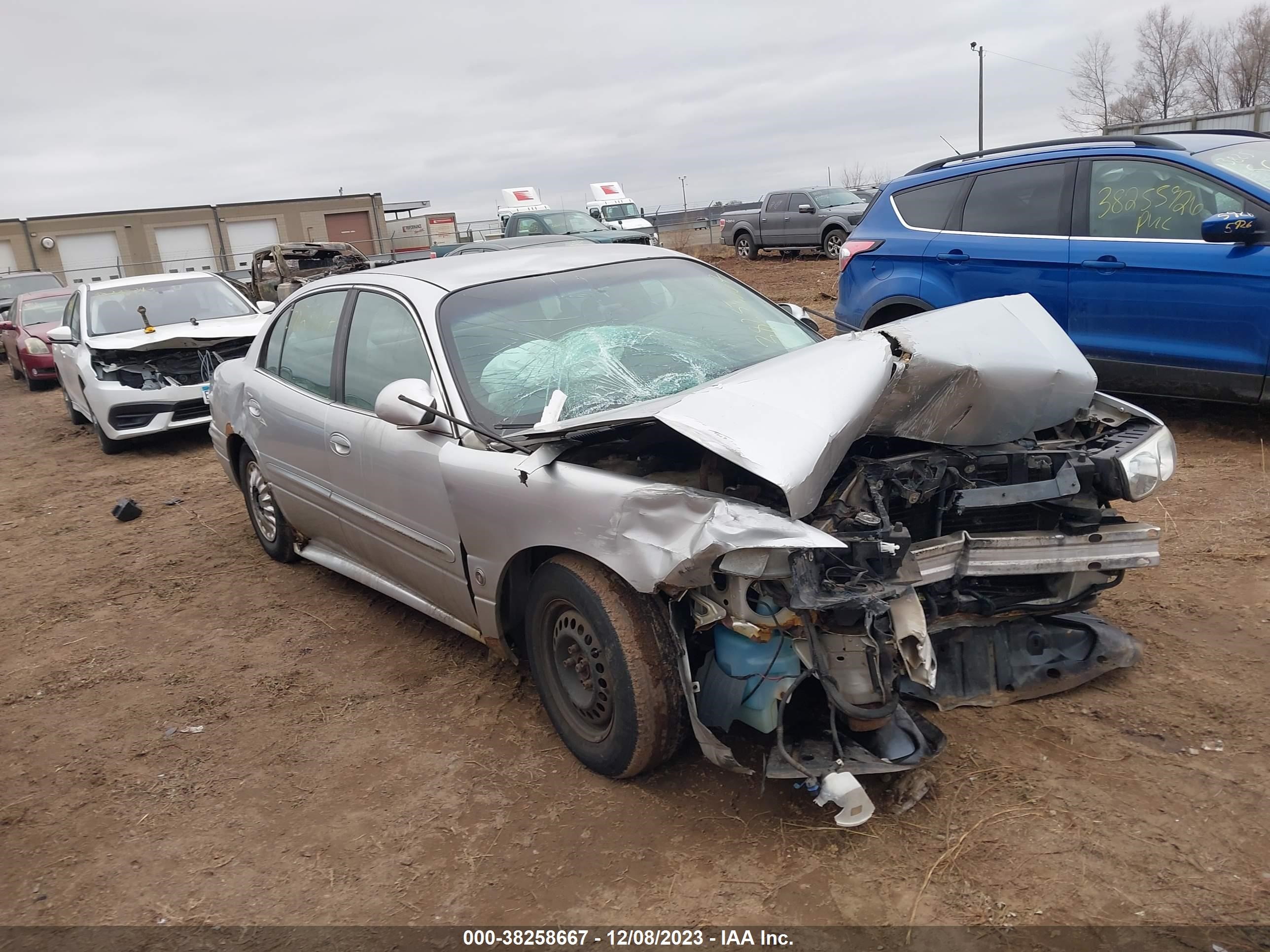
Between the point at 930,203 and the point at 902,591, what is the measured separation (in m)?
5.16

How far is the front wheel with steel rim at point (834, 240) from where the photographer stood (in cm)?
2016

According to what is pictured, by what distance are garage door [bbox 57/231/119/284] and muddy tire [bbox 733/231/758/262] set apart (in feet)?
105

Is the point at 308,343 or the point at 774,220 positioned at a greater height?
the point at 774,220

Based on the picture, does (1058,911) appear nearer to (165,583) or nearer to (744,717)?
(744,717)

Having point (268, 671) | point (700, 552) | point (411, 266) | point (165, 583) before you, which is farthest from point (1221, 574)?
point (165, 583)

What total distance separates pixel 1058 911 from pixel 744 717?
3.21 feet

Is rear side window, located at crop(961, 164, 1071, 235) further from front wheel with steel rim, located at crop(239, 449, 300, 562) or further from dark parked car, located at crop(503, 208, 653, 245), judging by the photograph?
dark parked car, located at crop(503, 208, 653, 245)

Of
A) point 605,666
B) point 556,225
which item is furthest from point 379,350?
point 556,225

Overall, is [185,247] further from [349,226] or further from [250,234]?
[349,226]

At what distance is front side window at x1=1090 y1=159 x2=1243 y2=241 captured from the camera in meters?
5.66

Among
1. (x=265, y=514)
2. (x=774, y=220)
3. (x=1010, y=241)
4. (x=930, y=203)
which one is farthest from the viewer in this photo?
(x=774, y=220)

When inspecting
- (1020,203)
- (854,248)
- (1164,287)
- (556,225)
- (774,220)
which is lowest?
(1164,287)

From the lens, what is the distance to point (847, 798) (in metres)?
2.69

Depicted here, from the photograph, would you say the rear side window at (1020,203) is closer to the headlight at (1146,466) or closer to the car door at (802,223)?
the headlight at (1146,466)
